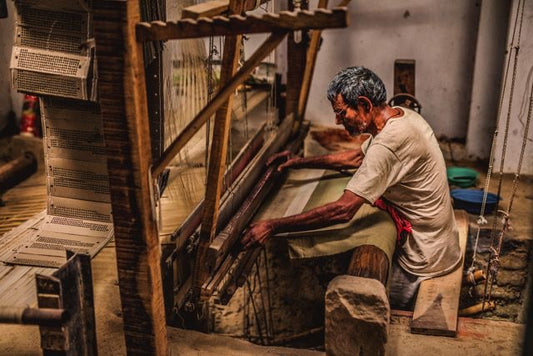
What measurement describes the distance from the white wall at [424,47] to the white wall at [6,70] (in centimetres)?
391

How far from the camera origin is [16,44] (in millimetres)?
3799

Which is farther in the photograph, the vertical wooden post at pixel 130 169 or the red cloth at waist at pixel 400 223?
the red cloth at waist at pixel 400 223

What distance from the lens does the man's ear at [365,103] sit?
373 centimetres

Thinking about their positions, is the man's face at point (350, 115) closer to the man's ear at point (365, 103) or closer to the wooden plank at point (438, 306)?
the man's ear at point (365, 103)

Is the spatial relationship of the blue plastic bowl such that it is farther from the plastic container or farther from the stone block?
the stone block

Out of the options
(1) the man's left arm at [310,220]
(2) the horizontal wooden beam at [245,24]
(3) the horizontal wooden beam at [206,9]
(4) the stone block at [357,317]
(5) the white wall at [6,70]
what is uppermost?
(3) the horizontal wooden beam at [206,9]

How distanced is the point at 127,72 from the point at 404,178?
2186 millimetres

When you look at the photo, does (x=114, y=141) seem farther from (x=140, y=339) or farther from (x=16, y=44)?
(x=16, y=44)

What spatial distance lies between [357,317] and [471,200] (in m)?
3.30

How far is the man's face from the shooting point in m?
3.79

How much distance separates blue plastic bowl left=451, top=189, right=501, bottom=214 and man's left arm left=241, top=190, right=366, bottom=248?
8.17 ft

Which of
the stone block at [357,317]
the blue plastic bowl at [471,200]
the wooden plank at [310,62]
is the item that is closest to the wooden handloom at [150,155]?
the stone block at [357,317]

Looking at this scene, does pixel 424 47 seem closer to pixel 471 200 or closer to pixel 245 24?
pixel 471 200

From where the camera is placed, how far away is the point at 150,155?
2656 mm
